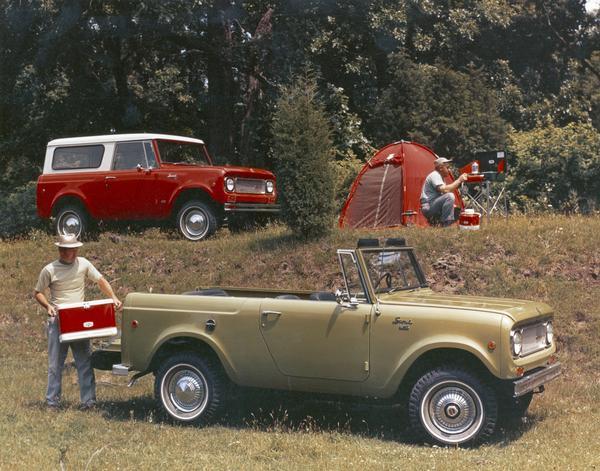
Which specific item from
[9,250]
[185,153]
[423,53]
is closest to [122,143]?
[185,153]

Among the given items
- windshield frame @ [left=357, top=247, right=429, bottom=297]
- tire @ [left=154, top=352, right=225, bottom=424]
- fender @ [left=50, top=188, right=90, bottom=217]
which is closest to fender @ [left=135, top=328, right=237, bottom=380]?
tire @ [left=154, top=352, right=225, bottom=424]

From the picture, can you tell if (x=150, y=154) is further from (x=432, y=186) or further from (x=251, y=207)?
(x=432, y=186)

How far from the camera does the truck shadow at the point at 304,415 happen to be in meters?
8.19

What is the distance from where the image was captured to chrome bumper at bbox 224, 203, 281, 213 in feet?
54.6

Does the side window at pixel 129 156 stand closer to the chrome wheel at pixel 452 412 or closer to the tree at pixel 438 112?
the tree at pixel 438 112

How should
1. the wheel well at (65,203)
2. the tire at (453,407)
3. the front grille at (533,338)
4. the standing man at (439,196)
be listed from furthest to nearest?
the wheel well at (65,203), the standing man at (439,196), the front grille at (533,338), the tire at (453,407)

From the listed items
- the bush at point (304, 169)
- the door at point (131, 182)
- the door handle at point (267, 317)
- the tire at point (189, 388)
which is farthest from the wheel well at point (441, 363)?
the door at point (131, 182)

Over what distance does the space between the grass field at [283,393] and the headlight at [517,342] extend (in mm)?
766

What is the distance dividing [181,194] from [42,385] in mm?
7035

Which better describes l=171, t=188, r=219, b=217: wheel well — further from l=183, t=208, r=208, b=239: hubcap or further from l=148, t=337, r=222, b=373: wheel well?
l=148, t=337, r=222, b=373: wheel well

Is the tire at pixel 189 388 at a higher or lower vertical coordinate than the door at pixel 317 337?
lower

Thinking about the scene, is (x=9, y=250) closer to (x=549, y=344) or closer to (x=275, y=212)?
(x=275, y=212)

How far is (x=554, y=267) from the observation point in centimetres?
1295

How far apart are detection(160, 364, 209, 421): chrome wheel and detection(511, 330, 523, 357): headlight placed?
9.48 feet
